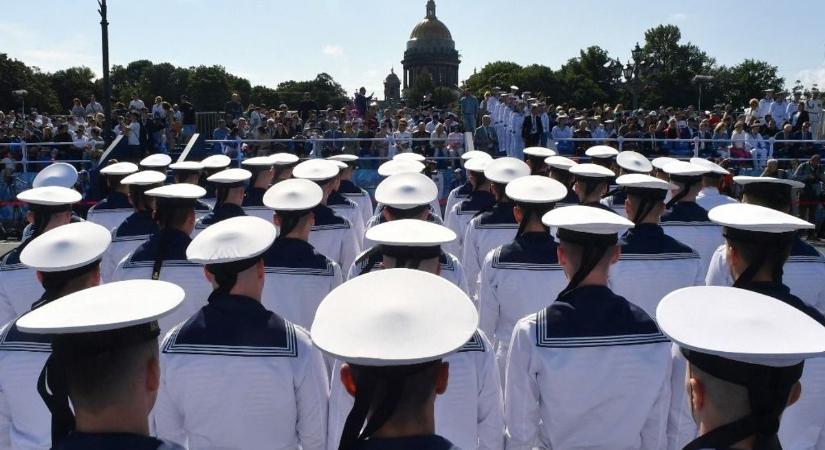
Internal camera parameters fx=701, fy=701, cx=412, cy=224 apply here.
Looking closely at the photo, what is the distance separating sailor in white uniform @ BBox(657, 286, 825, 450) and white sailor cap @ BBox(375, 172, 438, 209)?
129 inches

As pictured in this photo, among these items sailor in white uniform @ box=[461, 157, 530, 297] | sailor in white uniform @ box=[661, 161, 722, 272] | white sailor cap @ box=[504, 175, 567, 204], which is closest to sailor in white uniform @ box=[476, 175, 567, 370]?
white sailor cap @ box=[504, 175, 567, 204]

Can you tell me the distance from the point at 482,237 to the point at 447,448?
14.5 feet

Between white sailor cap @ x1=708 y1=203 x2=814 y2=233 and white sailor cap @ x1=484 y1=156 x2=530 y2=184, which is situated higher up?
white sailor cap @ x1=484 y1=156 x2=530 y2=184

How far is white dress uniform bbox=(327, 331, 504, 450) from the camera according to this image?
10.2ft

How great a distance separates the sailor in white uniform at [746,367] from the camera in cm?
183

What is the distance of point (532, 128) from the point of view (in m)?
16.2

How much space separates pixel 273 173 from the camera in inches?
334

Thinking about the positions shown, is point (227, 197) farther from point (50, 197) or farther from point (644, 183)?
point (644, 183)

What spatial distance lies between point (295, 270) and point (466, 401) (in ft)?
6.09

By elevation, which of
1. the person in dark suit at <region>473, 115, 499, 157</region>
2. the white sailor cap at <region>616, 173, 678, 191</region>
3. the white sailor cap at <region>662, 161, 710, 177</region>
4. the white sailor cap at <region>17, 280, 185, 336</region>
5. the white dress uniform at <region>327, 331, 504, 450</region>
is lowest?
the white dress uniform at <region>327, 331, 504, 450</region>

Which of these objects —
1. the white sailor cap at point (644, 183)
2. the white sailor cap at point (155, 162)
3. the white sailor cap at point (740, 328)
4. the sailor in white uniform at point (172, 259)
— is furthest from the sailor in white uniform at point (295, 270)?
→ the white sailor cap at point (155, 162)

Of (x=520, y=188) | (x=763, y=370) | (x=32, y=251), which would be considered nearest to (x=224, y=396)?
(x=32, y=251)

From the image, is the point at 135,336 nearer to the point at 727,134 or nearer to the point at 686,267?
the point at 686,267

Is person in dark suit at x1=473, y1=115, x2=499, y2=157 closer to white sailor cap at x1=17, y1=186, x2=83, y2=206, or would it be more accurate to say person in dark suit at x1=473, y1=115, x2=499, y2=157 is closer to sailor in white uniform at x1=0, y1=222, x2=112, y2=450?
white sailor cap at x1=17, y1=186, x2=83, y2=206
